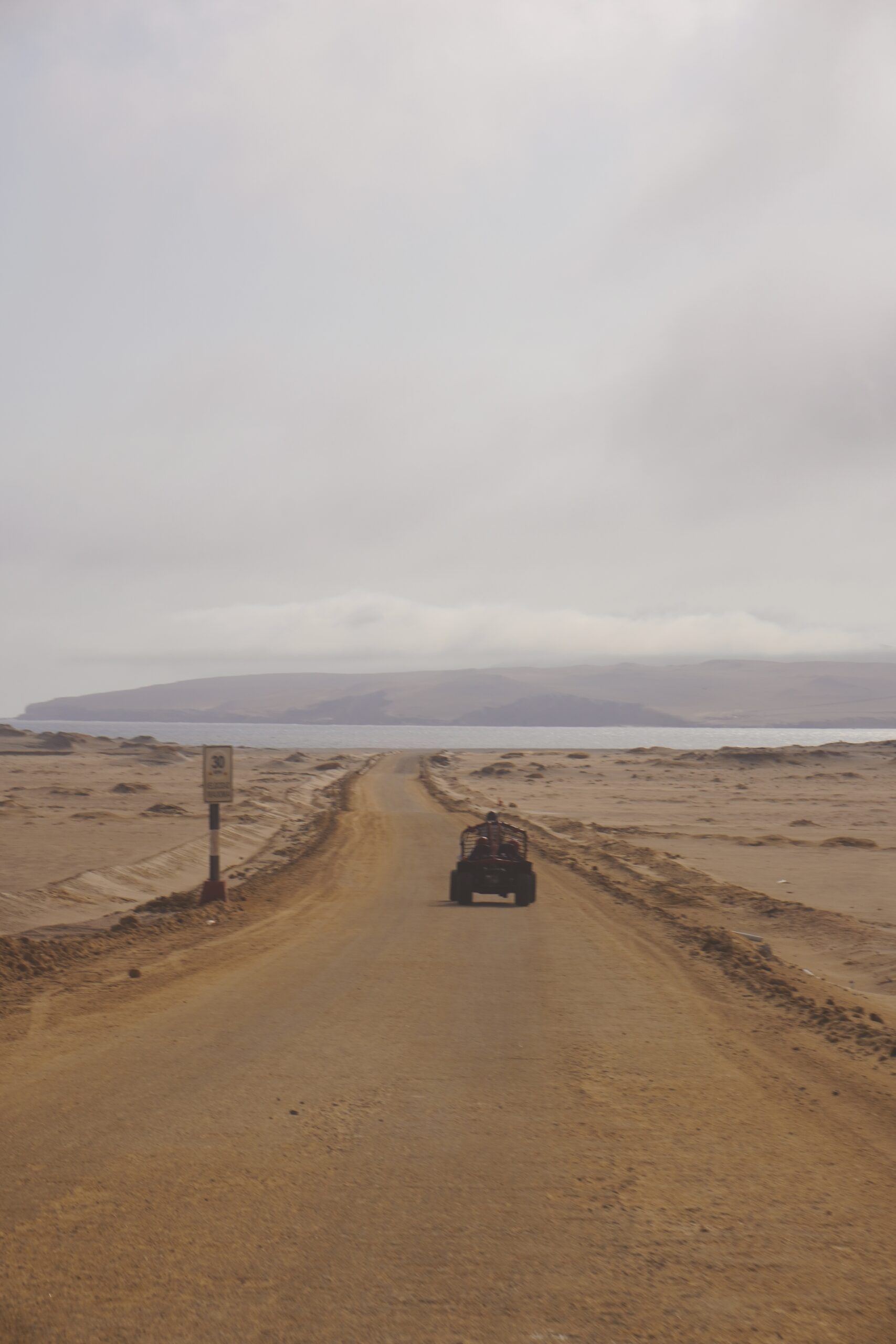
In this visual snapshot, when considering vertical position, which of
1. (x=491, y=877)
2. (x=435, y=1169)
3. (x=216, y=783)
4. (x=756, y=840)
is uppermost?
(x=216, y=783)

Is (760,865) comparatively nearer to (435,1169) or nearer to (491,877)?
(491,877)

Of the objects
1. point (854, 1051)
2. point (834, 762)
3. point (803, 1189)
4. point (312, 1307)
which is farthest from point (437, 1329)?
point (834, 762)

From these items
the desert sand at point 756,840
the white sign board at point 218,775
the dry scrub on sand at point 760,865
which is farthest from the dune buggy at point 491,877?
the white sign board at point 218,775

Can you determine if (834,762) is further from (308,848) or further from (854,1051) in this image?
(854,1051)

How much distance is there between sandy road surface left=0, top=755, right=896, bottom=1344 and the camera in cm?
488

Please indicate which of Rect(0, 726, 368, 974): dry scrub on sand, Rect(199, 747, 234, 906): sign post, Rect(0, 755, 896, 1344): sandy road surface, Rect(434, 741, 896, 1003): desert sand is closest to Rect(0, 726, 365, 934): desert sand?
Rect(0, 726, 368, 974): dry scrub on sand

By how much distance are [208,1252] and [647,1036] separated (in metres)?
5.87

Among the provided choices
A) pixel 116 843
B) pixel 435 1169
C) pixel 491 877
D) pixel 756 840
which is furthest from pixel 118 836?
pixel 435 1169

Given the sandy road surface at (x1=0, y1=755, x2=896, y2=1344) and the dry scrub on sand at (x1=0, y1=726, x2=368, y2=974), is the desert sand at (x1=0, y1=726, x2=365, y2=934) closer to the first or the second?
the dry scrub on sand at (x1=0, y1=726, x2=368, y2=974)

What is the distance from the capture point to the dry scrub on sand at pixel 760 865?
14352 millimetres

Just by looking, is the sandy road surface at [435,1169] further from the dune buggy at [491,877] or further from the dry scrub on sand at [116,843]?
the dune buggy at [491,877]

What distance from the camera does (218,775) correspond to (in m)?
21.6

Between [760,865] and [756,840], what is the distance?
704 centimetres

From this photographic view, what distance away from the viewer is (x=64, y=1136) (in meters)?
7.16
